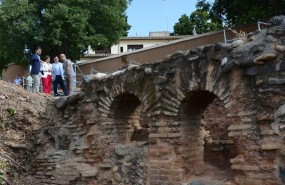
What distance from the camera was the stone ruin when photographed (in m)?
5.14

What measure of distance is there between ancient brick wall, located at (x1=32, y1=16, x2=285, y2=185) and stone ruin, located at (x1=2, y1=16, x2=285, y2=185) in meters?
0.01

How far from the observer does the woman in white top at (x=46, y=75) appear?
10.7 meters

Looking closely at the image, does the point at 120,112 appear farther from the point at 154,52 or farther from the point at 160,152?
the point at 154,52

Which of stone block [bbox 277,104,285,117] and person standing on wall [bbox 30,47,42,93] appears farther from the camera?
person standing on wall [bbox 30,47,42,93]

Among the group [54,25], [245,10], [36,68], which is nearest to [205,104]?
[36,68]

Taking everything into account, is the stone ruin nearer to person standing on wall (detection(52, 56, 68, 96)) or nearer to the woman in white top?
person standing on wall (detection(52, 56, 68, 96))

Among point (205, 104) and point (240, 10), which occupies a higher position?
point (240, 10)

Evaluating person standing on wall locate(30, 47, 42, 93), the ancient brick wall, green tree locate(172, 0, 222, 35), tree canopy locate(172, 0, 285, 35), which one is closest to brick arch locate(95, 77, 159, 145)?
the ancient brick wall

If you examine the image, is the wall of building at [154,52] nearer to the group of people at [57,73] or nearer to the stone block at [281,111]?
the group of people at [57,73]

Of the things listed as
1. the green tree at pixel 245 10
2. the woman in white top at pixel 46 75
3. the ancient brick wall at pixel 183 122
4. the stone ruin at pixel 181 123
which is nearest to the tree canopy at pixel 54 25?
the green tree at pixel 245 10

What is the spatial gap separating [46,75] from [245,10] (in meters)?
8.43

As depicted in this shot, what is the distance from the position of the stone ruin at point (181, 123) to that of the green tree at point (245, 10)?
26.3 feet

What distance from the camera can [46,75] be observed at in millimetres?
10719

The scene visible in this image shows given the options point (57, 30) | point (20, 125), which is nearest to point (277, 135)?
point (20, 125)
